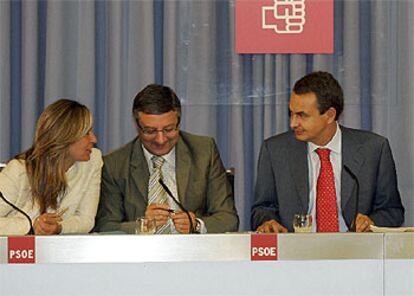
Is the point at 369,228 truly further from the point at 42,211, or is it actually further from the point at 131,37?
the point at 131,37

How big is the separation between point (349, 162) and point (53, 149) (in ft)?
3.33

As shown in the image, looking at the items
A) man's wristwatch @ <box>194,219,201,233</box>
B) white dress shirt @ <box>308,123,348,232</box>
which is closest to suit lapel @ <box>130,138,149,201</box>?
man's wristwatch @ <box>194,219,201,233</box>

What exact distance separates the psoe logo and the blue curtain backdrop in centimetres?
13

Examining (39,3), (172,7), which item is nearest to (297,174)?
(172,7)

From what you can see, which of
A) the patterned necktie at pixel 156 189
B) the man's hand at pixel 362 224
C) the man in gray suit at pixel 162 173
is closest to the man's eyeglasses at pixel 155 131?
the man in gray suit at pixel 162 173

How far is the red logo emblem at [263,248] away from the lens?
2129 mm

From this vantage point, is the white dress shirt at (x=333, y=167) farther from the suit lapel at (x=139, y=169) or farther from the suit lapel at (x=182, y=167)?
the suit lapel at (x=139, y=169)

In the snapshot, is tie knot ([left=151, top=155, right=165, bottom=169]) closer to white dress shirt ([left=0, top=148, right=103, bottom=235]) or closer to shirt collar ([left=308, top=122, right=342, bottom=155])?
white dress shirt ([left=0, top=148, right=103, bottom=235])

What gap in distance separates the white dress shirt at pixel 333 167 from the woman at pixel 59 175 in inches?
28.9

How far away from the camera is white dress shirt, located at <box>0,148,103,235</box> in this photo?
9.61 feet

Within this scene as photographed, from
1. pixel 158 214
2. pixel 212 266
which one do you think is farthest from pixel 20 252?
pixel 158 214

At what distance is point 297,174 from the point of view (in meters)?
3.19

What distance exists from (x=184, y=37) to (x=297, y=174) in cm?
136

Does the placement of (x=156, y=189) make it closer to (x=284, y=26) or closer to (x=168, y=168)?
(x=168, y=168)
